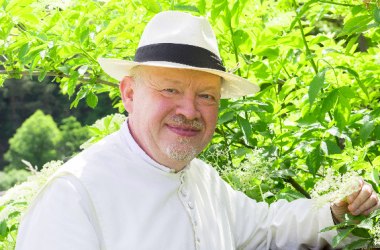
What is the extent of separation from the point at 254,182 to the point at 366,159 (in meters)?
0.40

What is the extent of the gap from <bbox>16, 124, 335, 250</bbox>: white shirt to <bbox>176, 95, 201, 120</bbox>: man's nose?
0.18m

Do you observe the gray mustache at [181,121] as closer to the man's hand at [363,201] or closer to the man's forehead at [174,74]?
the man's forehead at [174,74]

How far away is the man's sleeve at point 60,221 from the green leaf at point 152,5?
895 millimetres

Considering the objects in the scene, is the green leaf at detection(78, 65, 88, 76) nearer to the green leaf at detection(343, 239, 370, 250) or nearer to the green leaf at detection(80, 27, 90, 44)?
the green leaf at detection(80, 27, 90, 44)

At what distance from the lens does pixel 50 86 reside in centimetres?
5538

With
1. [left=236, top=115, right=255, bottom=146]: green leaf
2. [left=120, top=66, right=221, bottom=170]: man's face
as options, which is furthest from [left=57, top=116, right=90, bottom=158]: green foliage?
[left=120, top=66, right=221, bottom=170]: man's face

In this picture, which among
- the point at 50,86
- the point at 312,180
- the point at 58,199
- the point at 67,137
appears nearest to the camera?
the point at 58,199

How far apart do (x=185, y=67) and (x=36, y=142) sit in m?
45.5

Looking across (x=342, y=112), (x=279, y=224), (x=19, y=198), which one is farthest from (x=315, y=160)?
(x=19, y=198)

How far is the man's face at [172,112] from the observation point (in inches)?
85.3

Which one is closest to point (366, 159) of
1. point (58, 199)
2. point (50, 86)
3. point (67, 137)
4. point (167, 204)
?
point (167, 204)

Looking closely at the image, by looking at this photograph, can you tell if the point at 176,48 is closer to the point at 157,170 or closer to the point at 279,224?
the point at 157,170

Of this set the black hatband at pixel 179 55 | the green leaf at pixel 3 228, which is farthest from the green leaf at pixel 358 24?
the green leaf at pixel 3 228

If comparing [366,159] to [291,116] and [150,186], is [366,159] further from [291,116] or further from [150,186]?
[150,186]
